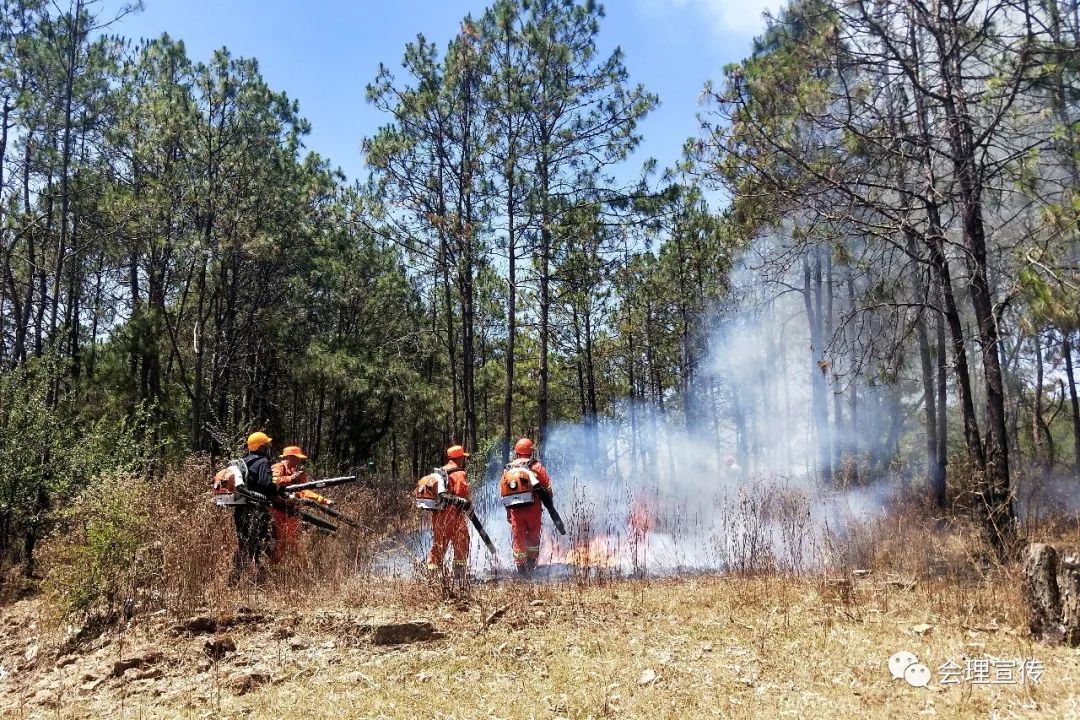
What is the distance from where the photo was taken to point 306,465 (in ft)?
56.9

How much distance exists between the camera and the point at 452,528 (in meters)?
7.89

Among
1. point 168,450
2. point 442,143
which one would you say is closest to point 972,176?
point 442,143

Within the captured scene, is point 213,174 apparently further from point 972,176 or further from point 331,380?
point 972,176

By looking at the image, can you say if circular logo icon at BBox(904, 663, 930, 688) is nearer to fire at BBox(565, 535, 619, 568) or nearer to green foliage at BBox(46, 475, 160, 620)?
fire at BBox(565, 535, 619, 568)

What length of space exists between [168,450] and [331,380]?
3975 millimetres

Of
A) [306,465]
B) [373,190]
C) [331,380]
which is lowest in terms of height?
[306,465]

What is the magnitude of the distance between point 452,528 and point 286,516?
2204mm

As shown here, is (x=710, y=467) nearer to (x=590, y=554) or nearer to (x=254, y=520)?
(x=590, y=554)

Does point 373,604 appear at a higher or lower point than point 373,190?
lower

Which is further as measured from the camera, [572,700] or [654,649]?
[654,649]

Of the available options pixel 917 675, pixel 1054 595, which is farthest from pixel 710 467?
pixel 917 675

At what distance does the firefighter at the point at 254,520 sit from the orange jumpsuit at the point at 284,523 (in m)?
0.12

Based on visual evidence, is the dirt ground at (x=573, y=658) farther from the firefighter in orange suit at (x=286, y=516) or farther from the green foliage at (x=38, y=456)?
the green foliage at (x=38, y=456)

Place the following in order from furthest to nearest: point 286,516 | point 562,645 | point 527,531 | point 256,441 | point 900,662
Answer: point 286,516 < point 527,531 < point 256,441 < point 562,645 < point 900,662
